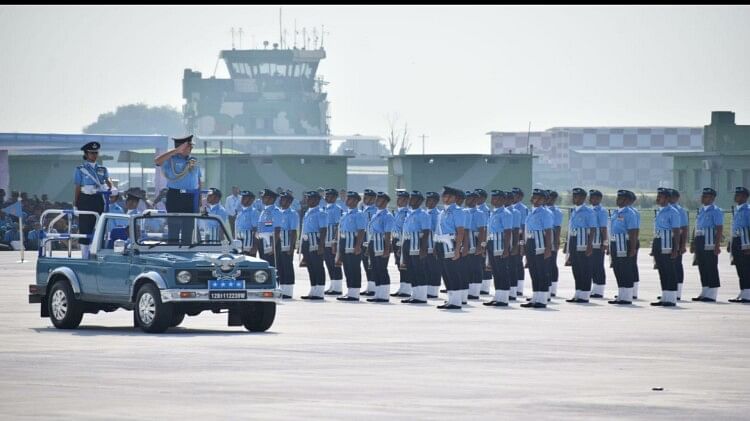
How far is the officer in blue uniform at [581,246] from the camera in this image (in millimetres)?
29656

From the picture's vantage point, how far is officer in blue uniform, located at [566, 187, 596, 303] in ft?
97.3

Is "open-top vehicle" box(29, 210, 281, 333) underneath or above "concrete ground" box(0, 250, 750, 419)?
above

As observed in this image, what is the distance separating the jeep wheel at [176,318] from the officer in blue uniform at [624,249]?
882cm

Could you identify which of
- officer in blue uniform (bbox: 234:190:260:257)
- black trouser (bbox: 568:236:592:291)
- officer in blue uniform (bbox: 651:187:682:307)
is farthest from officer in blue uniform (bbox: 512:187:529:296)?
officer in blue uniform (bbox: 234:190:260:257)

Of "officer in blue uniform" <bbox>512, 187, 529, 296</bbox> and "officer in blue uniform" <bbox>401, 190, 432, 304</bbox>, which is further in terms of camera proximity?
"officer in blue uniform" <bbox>512, 187, 529, 296</bbox>

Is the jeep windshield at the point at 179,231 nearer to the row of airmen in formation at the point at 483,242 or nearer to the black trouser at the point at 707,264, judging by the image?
the row of airmen in formation at the point at 483,242

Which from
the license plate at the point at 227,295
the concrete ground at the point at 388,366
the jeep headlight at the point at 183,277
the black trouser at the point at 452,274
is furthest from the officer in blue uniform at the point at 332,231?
the jeep headlight at the point at 183,277

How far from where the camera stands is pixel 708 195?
99.3ft

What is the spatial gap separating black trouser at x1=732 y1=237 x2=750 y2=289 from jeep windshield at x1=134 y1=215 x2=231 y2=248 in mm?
9931

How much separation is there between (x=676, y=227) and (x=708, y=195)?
1.42 meters

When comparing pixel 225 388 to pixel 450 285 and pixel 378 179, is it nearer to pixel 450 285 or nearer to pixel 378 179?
pixel 450 285

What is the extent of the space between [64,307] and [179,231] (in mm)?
1692

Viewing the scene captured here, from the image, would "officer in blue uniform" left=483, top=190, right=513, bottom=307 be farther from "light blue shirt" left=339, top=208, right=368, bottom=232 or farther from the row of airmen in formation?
"light blue shirt" left=339, top=208, right=368, bottom=232

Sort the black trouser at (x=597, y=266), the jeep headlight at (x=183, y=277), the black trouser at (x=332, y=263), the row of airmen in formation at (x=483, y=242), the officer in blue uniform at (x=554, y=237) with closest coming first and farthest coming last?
the jeep headlight at (x=183, y=277) → the row of airmen in formation at (x=483, y=242) → the officer in blue uniform at (x=554, y=237) → the black trouser at (x=597, y=266) → the black trouser at (x=332, y=263)
